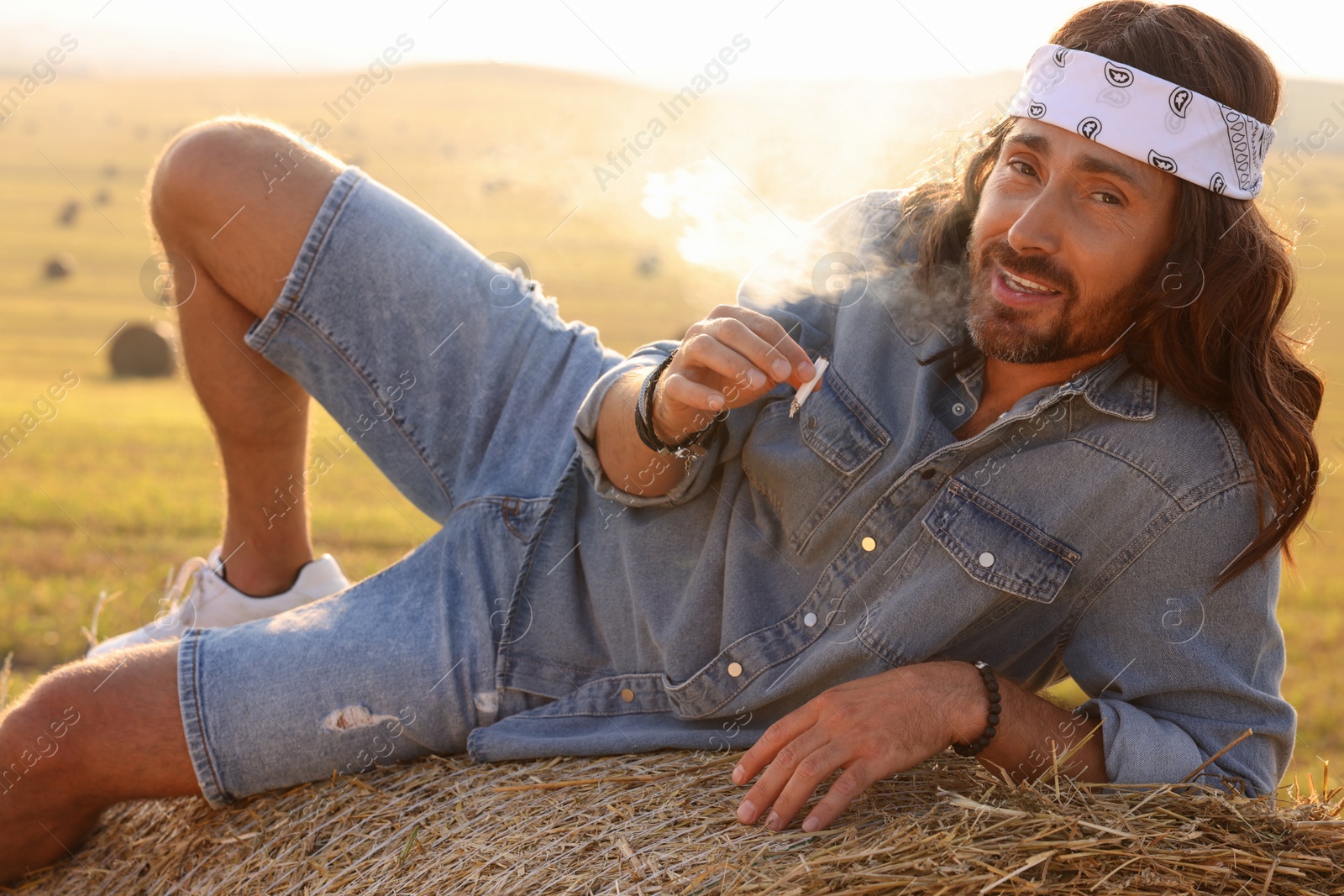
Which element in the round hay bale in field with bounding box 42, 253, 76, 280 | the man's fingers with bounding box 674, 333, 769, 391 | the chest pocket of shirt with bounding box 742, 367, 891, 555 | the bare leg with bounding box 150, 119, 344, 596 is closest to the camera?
the man's fingers with bounding box 674, 333, 769, 391

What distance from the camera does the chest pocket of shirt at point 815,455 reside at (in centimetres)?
244

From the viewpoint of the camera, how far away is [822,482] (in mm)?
2447

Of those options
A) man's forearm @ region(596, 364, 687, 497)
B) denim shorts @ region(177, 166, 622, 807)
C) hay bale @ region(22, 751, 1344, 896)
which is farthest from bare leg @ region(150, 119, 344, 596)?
man's forearm @ region(596, 364, 687, 497)

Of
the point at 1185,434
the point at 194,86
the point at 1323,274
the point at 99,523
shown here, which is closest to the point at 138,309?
the point at 99,523

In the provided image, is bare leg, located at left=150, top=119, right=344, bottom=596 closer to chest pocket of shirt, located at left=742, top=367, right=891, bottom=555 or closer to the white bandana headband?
chest pocket of shirt, located at left=742, top=367, right=891, bottom=555

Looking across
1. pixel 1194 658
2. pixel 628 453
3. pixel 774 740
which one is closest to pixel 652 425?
pixel 628 453

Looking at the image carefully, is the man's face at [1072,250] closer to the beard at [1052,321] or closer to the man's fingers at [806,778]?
the beard at [1052,321]

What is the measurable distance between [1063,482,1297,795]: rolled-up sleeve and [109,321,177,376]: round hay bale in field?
1546 centimetres

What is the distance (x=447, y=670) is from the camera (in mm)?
2586

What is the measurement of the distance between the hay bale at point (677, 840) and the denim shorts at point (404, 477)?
0.14m

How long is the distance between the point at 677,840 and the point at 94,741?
1.26 m

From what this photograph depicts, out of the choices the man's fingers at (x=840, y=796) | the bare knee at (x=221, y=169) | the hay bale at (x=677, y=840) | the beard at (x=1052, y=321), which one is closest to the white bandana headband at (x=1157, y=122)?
the beard at (x=1052, y=321)

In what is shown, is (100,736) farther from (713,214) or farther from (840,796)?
(713,214)

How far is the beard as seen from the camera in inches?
93.0
